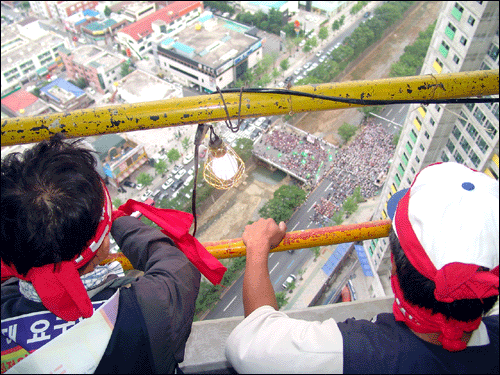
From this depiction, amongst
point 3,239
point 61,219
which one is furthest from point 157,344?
point 3,239

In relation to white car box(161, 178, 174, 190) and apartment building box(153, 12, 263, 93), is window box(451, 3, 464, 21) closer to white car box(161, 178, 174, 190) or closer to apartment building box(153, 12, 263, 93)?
white car box(161, 178, 174, 190)

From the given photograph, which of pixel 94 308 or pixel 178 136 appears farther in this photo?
pixel 178 136

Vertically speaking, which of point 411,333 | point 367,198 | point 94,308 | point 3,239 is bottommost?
point 367,198

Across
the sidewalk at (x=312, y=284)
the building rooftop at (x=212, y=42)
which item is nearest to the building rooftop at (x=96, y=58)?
the building rooftop at (x=212, y=42)

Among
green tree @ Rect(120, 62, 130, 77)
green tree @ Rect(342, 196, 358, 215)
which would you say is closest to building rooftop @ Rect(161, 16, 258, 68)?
green tree @ Rect(120, 62, 130, 77)

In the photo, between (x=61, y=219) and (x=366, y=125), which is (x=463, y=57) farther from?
(x=366, y=125)

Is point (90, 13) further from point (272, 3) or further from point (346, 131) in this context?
point (346, 131)

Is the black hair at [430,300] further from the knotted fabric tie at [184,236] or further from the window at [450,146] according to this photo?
the window at [450,146]
